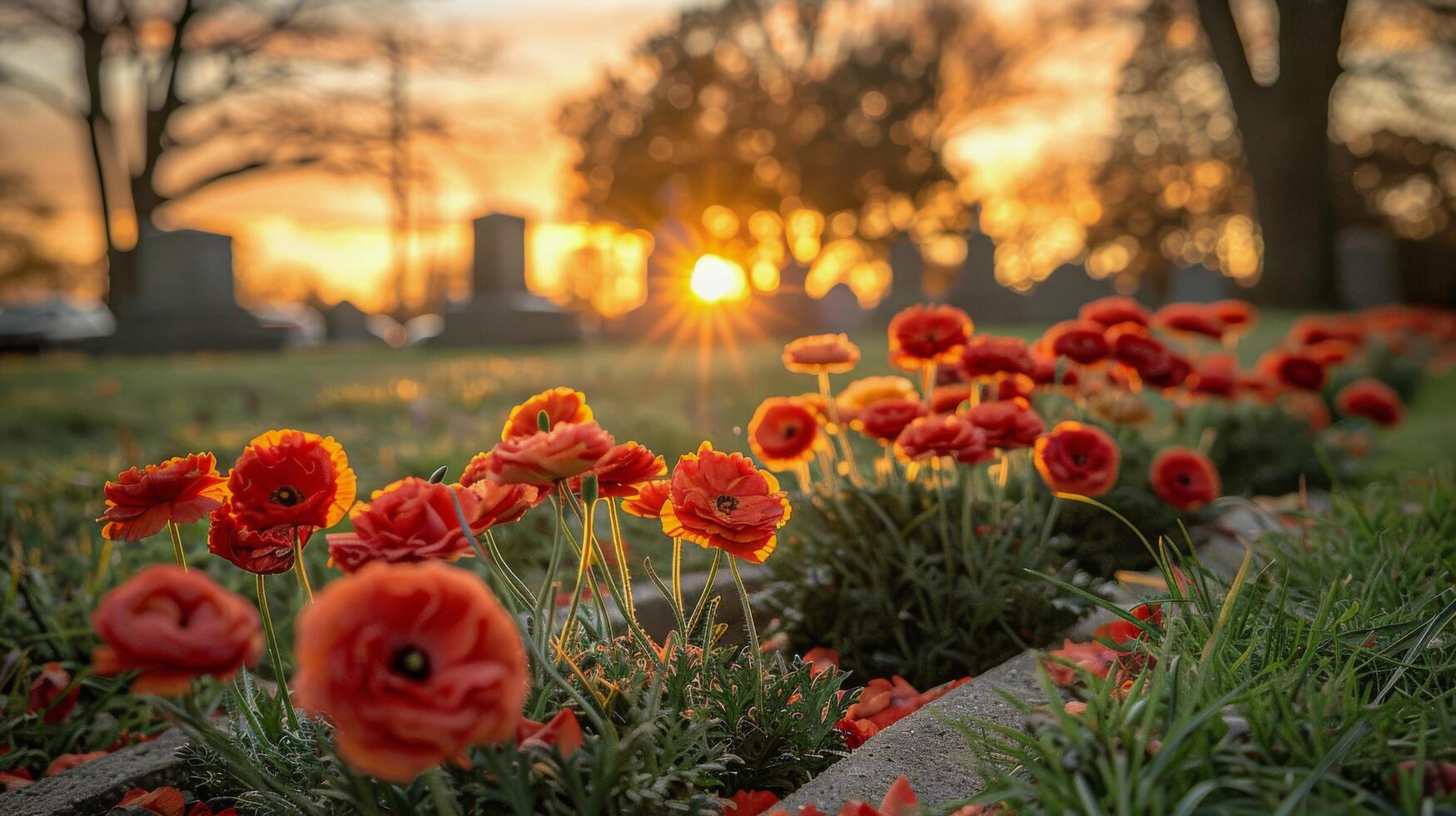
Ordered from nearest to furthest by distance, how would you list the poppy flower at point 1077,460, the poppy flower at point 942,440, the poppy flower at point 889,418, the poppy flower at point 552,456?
the poppy flower at point 552,456 → the poppy flower at point 942,440 → the poppy flower at point 1077,460 → the poppy flower at point 889,418

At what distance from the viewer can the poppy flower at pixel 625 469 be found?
49.0 inches

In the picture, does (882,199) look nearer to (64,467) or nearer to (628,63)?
(628,63)

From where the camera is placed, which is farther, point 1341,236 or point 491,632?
point 1341,236

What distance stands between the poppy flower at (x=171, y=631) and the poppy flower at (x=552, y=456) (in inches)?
11.1

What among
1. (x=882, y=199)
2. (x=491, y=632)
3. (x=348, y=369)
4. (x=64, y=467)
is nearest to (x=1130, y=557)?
(x=491, y=632)

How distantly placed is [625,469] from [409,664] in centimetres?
43

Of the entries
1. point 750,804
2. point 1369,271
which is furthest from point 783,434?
point 1369,271

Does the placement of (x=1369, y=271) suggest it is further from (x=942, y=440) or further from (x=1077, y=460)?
(x=942, y=440)

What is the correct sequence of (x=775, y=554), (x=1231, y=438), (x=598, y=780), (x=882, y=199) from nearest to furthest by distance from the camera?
1. (x=598, y=780)
2. (x=775, y=554)
3. (x=1231, y=438)
4. (x=882, y=199)

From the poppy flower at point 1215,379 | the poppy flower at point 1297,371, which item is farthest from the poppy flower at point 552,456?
the poppy flower at point 1297,371

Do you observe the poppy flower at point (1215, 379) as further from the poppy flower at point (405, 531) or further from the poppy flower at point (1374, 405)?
the poppy flower at point (405, 531)

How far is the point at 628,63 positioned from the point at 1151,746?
2810 cm

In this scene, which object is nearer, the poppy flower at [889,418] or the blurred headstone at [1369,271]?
the poppy flower at [889,418]

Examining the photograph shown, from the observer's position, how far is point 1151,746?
45.0 inches
